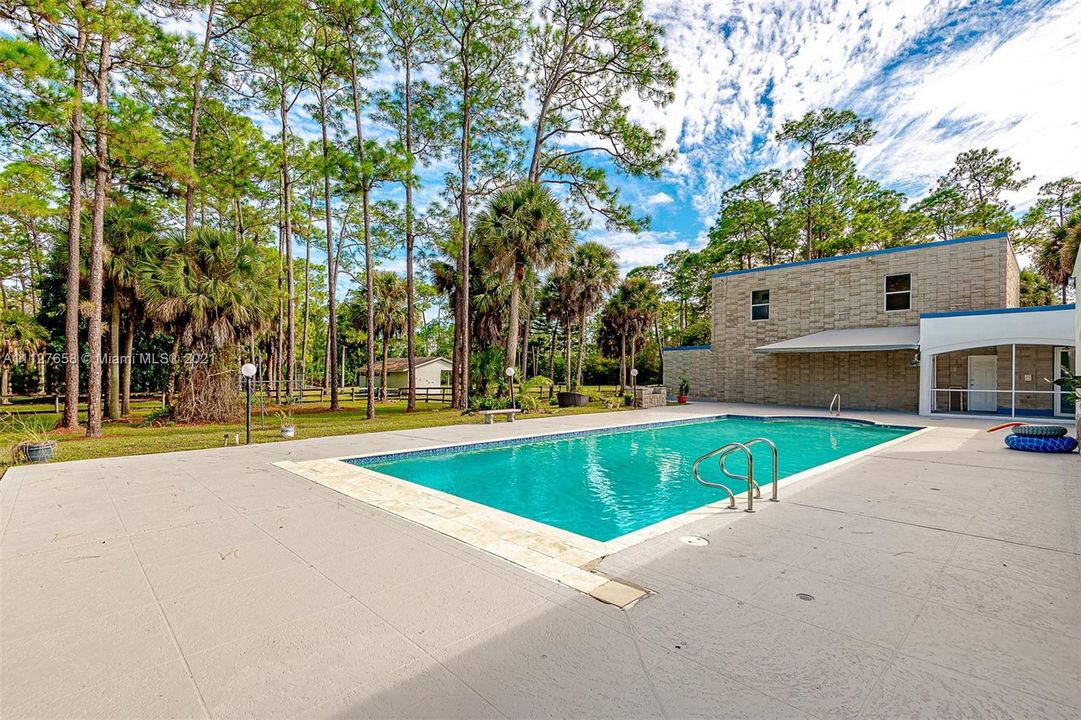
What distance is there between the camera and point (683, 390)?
2330 centimetres

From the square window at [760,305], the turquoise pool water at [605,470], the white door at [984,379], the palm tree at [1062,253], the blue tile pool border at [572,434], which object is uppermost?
the palm tree at [1062,253]

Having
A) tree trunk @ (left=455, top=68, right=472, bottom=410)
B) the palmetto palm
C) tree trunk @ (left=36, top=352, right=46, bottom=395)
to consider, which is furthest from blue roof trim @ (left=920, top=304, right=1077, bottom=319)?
tree trunk @ (left=36, top=352, right=46, bottom=395)

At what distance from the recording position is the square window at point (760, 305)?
21266 mm

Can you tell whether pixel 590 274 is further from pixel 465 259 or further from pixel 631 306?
pixel 465 259

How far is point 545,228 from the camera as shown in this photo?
17.7 metres

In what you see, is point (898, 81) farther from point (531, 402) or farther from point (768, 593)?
point (768, 593)

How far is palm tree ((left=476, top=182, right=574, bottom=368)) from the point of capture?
17484 mm

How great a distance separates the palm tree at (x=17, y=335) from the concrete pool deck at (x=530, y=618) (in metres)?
23.0

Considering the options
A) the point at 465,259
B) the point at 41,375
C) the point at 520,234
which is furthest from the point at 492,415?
the point at 41,375

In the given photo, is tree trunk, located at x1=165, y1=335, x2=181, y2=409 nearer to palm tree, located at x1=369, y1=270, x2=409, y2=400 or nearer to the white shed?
palm tree, located at x1=369, y1=270, x2=409, y2=400

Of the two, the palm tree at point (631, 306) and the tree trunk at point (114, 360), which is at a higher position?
the palm tree at point (631, 306)

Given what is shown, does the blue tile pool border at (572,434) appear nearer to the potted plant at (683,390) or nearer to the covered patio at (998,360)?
the covered patio at (998,360)

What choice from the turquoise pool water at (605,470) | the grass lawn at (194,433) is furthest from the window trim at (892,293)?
the grass lawn at (194,433)

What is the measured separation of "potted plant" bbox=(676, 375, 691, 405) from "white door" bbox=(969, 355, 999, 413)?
33.7 ft
